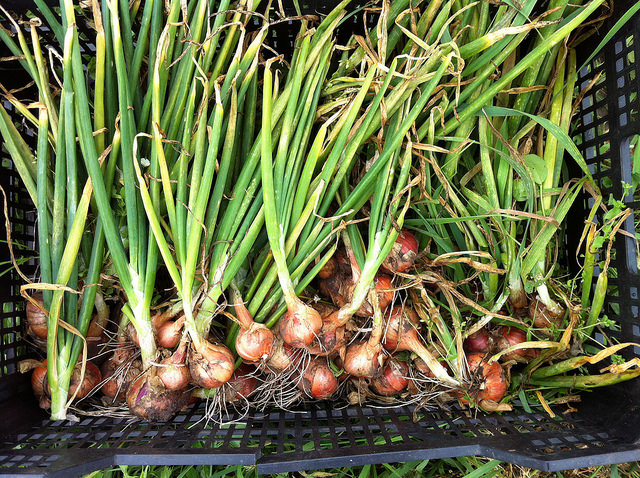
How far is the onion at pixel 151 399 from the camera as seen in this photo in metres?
0.89

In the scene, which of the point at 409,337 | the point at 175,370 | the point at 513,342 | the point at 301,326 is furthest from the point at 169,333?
the point at 513,342

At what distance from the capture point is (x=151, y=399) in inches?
35.2

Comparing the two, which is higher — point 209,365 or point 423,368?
point 209,365

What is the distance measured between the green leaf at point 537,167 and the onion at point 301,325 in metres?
0.61

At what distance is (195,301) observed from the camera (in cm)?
89

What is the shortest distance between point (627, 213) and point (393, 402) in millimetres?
704

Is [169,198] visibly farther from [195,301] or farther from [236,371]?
[236,371]

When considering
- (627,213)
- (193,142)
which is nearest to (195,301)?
(193,142)

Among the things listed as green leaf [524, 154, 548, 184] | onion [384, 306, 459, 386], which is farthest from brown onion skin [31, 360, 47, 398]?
green leaf [524, 154, 548, 184]

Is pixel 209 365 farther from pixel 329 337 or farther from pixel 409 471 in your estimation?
pixel 409 471

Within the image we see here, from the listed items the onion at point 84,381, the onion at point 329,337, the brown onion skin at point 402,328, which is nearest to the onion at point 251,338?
the onion at point 329,337

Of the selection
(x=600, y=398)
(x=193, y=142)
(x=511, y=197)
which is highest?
(x=193, y=142)

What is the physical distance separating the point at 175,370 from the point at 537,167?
3.13ft

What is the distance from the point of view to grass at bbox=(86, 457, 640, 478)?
956 millimetres
